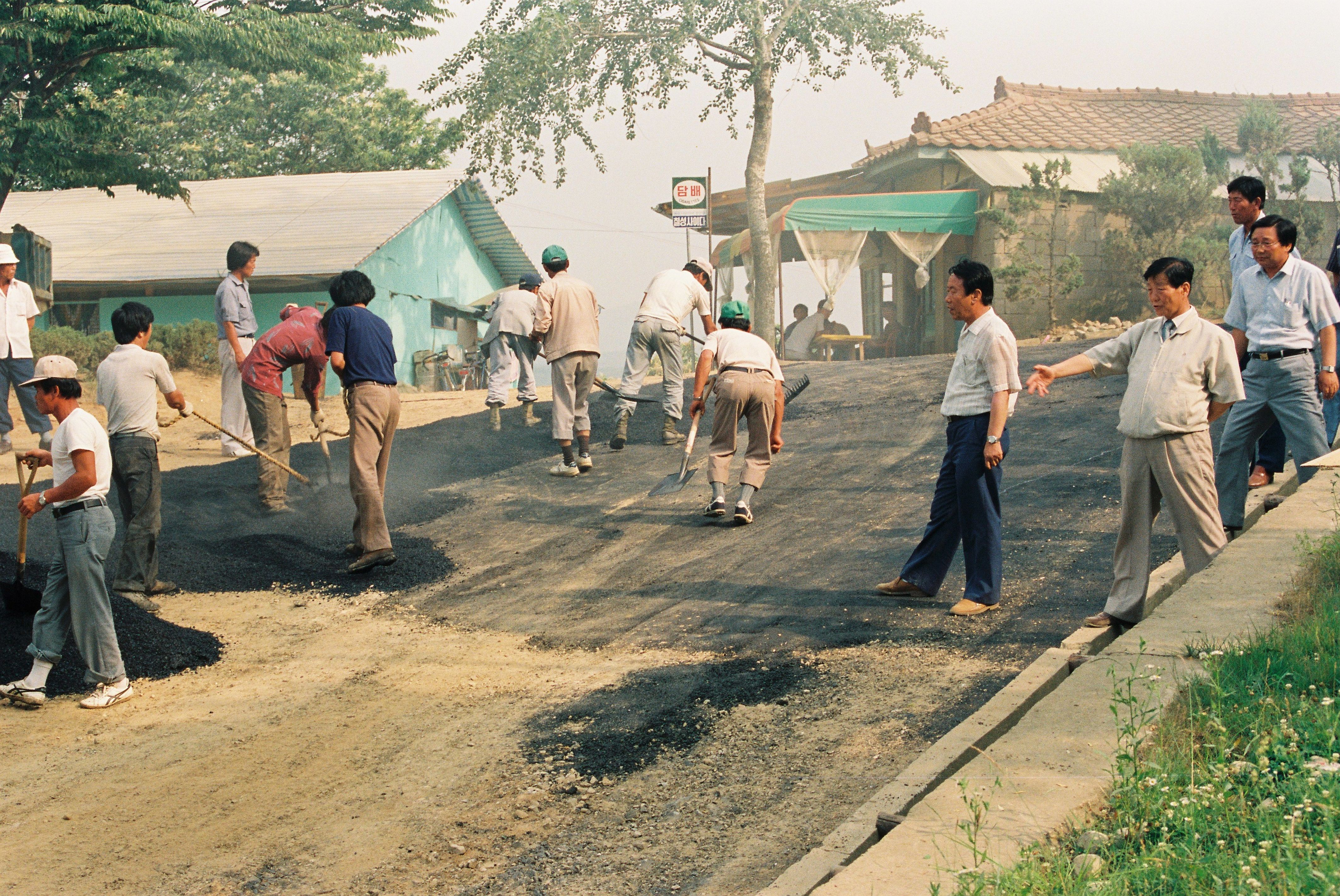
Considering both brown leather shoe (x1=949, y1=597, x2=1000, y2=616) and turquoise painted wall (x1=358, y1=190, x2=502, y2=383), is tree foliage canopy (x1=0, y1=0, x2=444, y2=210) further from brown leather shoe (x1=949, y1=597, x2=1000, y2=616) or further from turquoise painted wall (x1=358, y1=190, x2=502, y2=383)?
brown leather shoe (x1=949, y1=597, x2=1000, y2=616)

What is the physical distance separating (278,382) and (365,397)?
2.12 m

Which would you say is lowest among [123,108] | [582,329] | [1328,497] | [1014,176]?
[1328,497]

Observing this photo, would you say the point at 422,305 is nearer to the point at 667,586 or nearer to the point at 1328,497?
the point at 667,586

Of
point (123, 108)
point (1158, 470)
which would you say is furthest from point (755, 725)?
point (123, 108)

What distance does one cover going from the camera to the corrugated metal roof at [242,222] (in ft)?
76.2

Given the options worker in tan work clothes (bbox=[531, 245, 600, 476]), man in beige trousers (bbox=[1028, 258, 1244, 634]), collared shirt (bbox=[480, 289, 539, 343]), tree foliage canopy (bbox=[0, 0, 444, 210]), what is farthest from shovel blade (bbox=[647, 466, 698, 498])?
tree foliage canopy (bbox=[0, 0, 444, 210])

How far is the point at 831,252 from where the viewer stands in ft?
68.1

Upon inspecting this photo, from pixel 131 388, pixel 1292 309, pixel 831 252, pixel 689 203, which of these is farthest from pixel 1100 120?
pixel 131 388

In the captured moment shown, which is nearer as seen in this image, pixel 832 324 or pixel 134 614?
pixel 134 614

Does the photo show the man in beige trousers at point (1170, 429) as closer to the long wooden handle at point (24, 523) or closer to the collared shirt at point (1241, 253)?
the collared shirt at point (1241, 253)

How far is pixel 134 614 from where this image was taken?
634cm

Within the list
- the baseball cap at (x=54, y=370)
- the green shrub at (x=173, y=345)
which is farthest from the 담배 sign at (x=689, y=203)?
the baseball cap at (x=54, y=370)

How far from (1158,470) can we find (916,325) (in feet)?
62.1

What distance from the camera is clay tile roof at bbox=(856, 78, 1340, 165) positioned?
22.3m
